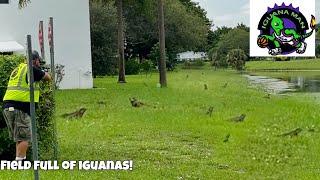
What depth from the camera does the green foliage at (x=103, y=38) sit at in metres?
41.3

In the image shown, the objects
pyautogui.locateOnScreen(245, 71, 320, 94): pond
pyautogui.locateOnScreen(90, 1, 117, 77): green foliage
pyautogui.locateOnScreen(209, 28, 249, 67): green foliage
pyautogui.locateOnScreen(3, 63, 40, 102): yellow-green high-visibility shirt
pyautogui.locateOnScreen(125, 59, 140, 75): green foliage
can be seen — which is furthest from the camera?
pyautogui.locateOnScreen(209, 28, 249, 67): green foliage

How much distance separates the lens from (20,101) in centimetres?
796

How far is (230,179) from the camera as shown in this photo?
7969mm

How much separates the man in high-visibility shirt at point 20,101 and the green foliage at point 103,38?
108 feet

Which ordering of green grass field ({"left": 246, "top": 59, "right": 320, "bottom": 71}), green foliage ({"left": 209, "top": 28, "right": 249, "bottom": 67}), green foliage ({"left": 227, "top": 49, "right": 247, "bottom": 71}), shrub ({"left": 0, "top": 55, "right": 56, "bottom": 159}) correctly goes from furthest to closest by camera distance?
1. green foliage ({"left": 209, "top": 28, "right": 249, "bottom": 67})
2. green grass field ({"left": 246, "top": 59, "right": 320, "bottom": 71})
3. green foliage ({"left": 227, "top": 49, "right": 247, "bottom": 71})
4. shrub ({"left": 0, "top": 55, "right": 56, "bottom": 159})

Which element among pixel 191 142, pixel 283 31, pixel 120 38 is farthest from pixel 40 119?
pixel 120 38

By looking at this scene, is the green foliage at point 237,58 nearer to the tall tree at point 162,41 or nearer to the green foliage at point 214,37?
the green foliage at point 214,37

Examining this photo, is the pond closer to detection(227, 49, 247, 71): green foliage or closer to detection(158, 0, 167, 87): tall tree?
detection(158, 0, 167, 87): tall tree

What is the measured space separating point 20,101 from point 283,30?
1374 cm

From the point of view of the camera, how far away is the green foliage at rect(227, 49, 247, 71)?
2530 inches

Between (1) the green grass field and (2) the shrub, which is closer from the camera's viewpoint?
(2) the shrub

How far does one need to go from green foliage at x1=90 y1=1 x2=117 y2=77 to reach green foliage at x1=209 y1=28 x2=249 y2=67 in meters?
33.2

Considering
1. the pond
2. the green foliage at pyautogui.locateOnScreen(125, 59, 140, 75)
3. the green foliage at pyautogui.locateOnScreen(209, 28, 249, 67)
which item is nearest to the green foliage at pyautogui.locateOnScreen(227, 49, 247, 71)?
the green foliage at pyautogui.locateOnScreen(209, 28, 249, 67)

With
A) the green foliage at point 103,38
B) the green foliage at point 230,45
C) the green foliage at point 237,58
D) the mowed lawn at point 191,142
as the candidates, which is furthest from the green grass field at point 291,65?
the mowed lawn at point 191,142
